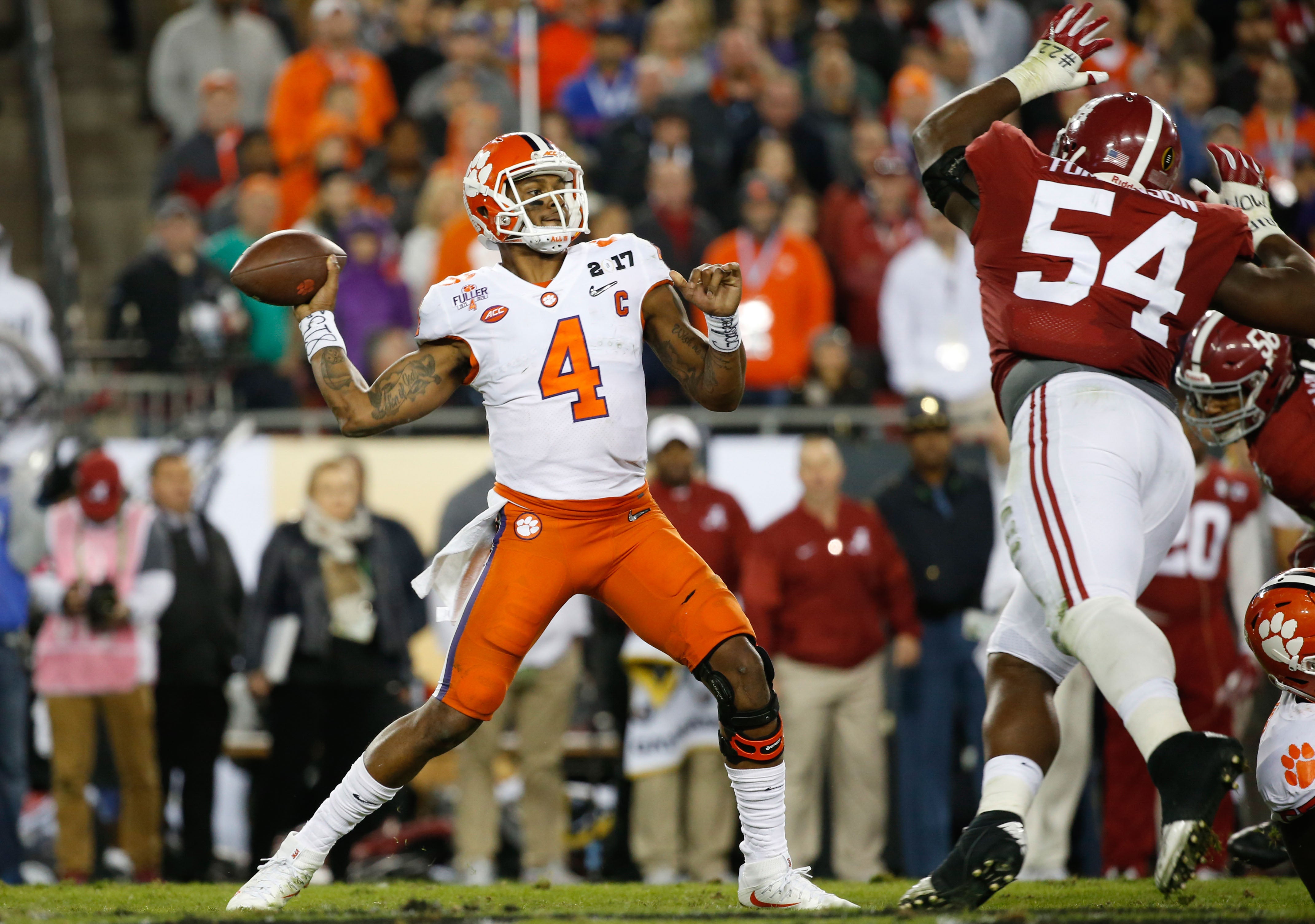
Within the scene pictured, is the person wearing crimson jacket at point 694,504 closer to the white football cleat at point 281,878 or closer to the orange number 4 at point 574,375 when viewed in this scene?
the orange number 4 at point 574,375

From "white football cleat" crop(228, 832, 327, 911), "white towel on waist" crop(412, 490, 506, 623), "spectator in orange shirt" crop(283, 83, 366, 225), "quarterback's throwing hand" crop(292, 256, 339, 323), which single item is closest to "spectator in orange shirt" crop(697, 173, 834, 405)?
"spectator in orange shirt" crop(283, 83, 366, 225)

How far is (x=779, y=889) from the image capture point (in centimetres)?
482

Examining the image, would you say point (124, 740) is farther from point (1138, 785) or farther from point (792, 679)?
point (1138, 785)

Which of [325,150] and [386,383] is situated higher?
[325,150]

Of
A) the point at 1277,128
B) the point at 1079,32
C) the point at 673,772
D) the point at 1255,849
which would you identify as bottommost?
the point at 673,772

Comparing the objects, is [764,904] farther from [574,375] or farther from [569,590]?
[574,375]

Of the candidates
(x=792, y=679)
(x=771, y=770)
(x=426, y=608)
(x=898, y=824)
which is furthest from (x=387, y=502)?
(x=771, y=770)

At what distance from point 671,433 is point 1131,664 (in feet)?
15.1

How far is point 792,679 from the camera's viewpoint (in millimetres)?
8383

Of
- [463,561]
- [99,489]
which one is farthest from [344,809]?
[99,489]

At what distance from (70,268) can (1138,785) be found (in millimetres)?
7938

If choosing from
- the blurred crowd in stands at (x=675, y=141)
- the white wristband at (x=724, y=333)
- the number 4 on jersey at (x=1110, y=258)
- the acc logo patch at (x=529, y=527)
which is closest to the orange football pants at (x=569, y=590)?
the acc logo patch at (x=529, y=527)

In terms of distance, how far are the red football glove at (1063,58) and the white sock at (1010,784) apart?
206 cm

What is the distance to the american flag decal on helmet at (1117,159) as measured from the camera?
474 centimetres
